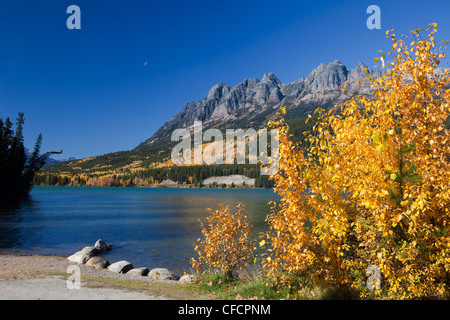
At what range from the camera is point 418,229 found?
740cm

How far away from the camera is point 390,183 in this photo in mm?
6996

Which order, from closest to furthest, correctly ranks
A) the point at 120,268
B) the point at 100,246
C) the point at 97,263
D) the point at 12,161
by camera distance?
the point at 120,268
the point at 97,263
the point at 100,246
the point at 12,161

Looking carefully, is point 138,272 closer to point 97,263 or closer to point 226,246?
point 97,263

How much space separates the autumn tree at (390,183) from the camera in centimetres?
705

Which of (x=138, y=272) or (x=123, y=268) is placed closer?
(x=138, y=272)

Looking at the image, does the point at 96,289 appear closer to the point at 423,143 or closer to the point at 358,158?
the point at 358,158

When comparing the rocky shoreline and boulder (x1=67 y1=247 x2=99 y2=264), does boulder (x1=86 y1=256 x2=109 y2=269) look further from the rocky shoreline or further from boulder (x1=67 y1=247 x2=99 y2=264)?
boulder (x1=67 y1=247 x2=99 y2=264)

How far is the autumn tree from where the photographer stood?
7.05m

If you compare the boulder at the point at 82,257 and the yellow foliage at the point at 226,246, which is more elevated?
the yellow foliage at the point at 226,246

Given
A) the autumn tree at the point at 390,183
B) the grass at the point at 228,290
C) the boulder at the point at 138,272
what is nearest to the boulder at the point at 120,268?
the boulder at the point at 138,272

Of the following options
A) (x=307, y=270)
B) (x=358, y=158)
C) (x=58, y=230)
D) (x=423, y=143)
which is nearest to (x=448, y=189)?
(x=423, y=143)

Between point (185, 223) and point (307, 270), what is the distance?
43.4 metres

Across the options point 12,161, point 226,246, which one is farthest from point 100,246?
point 12,161

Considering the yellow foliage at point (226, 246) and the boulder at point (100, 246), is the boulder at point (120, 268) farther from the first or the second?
the boulder at point (100, 246)
